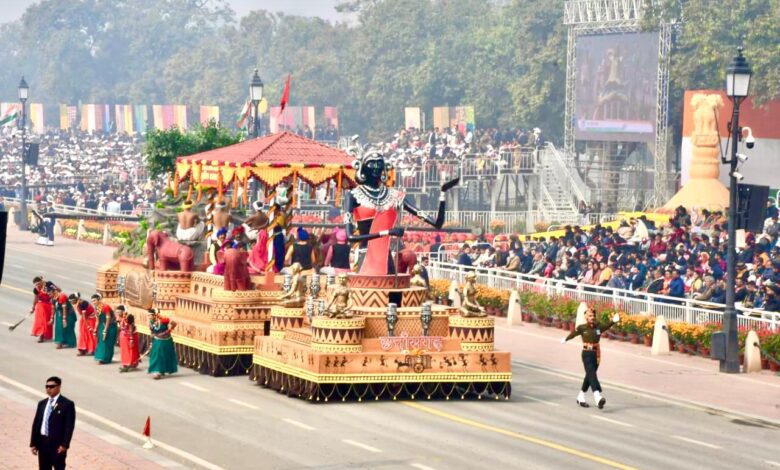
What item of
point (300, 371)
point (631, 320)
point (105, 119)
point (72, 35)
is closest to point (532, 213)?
point (631, 320)

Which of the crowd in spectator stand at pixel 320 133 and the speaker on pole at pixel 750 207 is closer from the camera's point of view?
the speaker on pole at pixel 750 207

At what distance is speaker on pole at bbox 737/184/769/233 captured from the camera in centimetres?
3397

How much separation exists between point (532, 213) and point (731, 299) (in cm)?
3597

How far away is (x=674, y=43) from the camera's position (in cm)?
7162

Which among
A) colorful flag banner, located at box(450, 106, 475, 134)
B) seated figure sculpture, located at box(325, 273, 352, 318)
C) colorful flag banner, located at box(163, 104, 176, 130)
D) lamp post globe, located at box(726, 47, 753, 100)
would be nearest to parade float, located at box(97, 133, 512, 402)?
seated figure sculpture, located at box(325, 273, 352, 318)

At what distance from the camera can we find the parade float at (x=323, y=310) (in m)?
28.1

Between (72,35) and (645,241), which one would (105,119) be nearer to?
(72,35)

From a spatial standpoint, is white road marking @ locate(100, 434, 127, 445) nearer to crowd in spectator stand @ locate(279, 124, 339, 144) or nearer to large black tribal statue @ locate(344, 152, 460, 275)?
large black tribal statue @ locate(344, 152, 460, 275)

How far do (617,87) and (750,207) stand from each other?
3546cm

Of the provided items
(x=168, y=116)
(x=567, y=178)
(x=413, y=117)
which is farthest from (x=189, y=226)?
(x=168, y=116)

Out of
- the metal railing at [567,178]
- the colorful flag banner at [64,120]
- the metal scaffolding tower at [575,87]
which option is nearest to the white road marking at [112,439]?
the metal scaffolding tower at [575,87]

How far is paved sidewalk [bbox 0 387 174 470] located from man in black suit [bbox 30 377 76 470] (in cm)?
244

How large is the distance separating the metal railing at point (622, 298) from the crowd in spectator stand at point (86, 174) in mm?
26788

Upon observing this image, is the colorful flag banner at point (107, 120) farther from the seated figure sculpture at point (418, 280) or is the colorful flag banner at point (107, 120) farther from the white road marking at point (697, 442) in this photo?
the white road marking at point (697, 442)
